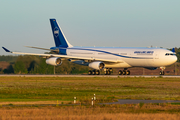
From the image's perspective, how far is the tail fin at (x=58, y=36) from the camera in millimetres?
69125

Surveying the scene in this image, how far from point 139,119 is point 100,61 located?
44.4 m

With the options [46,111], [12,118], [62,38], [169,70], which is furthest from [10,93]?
[169,70]

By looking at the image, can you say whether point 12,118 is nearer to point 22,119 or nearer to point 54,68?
point 22,119

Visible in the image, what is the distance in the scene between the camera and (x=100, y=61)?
6066 centimetres

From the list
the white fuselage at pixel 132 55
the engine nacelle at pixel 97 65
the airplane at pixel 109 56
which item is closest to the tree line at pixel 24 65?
the airplane at pixel 109 56

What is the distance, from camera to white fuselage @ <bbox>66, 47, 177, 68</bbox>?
5541 centimetres

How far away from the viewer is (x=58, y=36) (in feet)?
228

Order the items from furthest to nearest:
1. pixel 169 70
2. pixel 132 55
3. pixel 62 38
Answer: pixel 169 70, pixel 62 38, pixel 132 55

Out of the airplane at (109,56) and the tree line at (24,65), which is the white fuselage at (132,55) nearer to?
the airplane at (109,56)

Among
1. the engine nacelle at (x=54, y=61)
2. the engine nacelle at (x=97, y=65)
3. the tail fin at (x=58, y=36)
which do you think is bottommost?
the engine nacelle at (x=97, y=65)

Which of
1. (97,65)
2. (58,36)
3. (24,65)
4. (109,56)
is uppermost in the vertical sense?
(58,36)

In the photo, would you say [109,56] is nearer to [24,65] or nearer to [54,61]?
[54,61]

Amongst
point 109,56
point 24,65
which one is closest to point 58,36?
point 24,65

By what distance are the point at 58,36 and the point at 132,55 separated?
1848 centimetres
